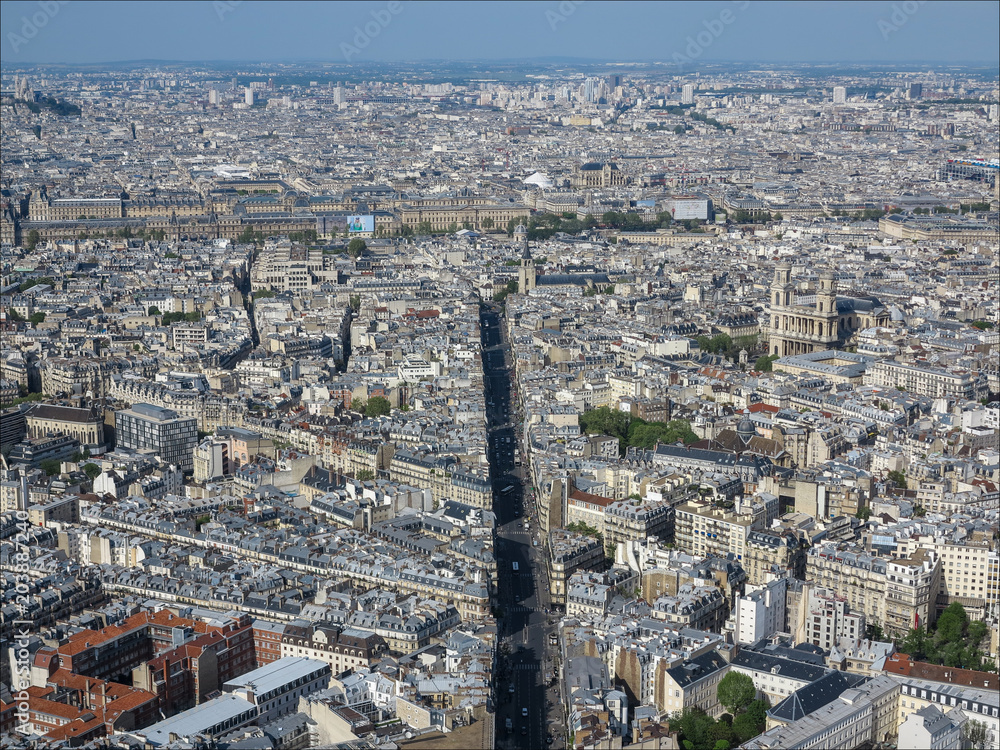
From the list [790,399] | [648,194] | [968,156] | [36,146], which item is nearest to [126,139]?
[36,146]

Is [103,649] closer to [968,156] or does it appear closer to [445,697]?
[445,697]

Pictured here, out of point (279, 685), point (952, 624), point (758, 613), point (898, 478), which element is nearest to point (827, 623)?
point (758, 613)

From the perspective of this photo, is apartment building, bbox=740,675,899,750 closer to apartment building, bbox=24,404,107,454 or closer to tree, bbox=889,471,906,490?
tree, bbox=889,471,906,490

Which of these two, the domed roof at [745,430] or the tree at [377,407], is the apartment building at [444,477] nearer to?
the tree at [377,407]

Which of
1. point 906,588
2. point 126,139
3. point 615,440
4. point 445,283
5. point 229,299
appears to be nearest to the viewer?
point 906,588

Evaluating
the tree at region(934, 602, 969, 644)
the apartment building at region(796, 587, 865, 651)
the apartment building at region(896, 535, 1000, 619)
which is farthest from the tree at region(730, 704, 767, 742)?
the apartment building at region(896, 535, 1000, 619)

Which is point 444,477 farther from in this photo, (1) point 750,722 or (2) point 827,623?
(1) point 750,722

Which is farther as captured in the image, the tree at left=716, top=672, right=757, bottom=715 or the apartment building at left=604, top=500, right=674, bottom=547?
the apartment building at left=604, top=500, right=674, bottom=547
